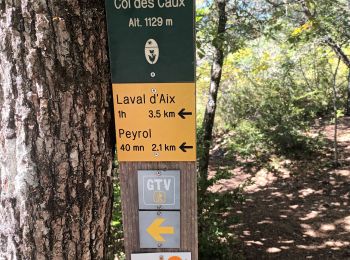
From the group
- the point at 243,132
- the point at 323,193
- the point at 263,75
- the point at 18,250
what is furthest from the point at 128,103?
the point at 263,75

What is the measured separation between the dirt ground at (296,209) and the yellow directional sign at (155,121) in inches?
156

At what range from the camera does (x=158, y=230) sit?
1.38 meters

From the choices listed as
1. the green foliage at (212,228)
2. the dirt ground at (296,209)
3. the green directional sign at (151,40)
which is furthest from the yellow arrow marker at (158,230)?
the dirt ground at (296,209)

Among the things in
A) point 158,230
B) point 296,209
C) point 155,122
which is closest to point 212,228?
point 296,209

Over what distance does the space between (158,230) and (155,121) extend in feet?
1.30

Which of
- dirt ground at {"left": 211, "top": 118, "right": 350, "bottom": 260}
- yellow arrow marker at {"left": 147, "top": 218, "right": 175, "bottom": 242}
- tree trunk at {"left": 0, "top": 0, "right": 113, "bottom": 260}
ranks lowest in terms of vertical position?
dirt ground at {"left": 211, "top": 118, "right": 350, "bottom": 260}

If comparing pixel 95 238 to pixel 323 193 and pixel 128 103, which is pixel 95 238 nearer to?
pixel 128 103

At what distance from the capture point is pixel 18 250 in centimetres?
126

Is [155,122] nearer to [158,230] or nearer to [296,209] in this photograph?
[158,230]

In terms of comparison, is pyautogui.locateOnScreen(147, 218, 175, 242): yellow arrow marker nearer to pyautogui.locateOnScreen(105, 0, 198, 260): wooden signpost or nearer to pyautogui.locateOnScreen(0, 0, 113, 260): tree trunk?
pyautogui.locateOnScreen(105, 0, 198, 260): wooden signpost

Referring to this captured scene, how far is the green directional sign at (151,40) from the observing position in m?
1.23

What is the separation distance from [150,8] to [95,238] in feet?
2.64

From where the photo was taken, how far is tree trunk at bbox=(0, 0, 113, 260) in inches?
45.6

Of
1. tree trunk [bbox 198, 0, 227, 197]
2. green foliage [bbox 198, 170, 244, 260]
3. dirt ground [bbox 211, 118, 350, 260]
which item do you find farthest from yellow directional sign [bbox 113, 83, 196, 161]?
dirt ground [bbox 211, 118, 350, 260]
